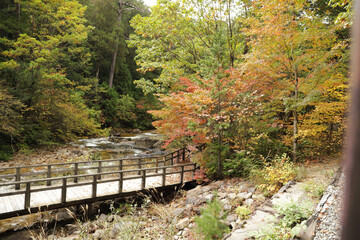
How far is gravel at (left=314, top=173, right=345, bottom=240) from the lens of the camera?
340 cm

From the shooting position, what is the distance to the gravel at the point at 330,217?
3.40 meters

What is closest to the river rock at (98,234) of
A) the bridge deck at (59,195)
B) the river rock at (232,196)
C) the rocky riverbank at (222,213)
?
the rocky riverbank at (222,213)

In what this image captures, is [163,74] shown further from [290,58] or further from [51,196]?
[51,196]

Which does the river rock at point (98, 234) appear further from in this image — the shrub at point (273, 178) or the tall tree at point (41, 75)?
the tall tree at point (41, 75)

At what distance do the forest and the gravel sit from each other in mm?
2646

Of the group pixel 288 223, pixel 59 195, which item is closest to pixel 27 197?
pixel 59 195

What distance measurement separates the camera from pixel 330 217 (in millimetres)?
3805

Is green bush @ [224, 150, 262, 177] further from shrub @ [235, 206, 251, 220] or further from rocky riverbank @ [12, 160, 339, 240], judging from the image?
shrub @ [235, 206, 251, 220]

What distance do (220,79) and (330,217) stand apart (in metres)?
5.64

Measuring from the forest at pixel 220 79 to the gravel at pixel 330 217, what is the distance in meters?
2.65

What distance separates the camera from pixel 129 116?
28328 mm

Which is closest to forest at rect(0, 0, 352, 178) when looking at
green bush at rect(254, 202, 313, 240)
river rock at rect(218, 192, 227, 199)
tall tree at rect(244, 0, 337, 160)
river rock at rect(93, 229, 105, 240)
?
tall tree at rect(244, 0, 337, 160)

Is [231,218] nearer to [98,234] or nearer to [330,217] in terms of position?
[330,217]

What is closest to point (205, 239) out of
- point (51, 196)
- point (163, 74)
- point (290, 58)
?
→ point (51, 196)
